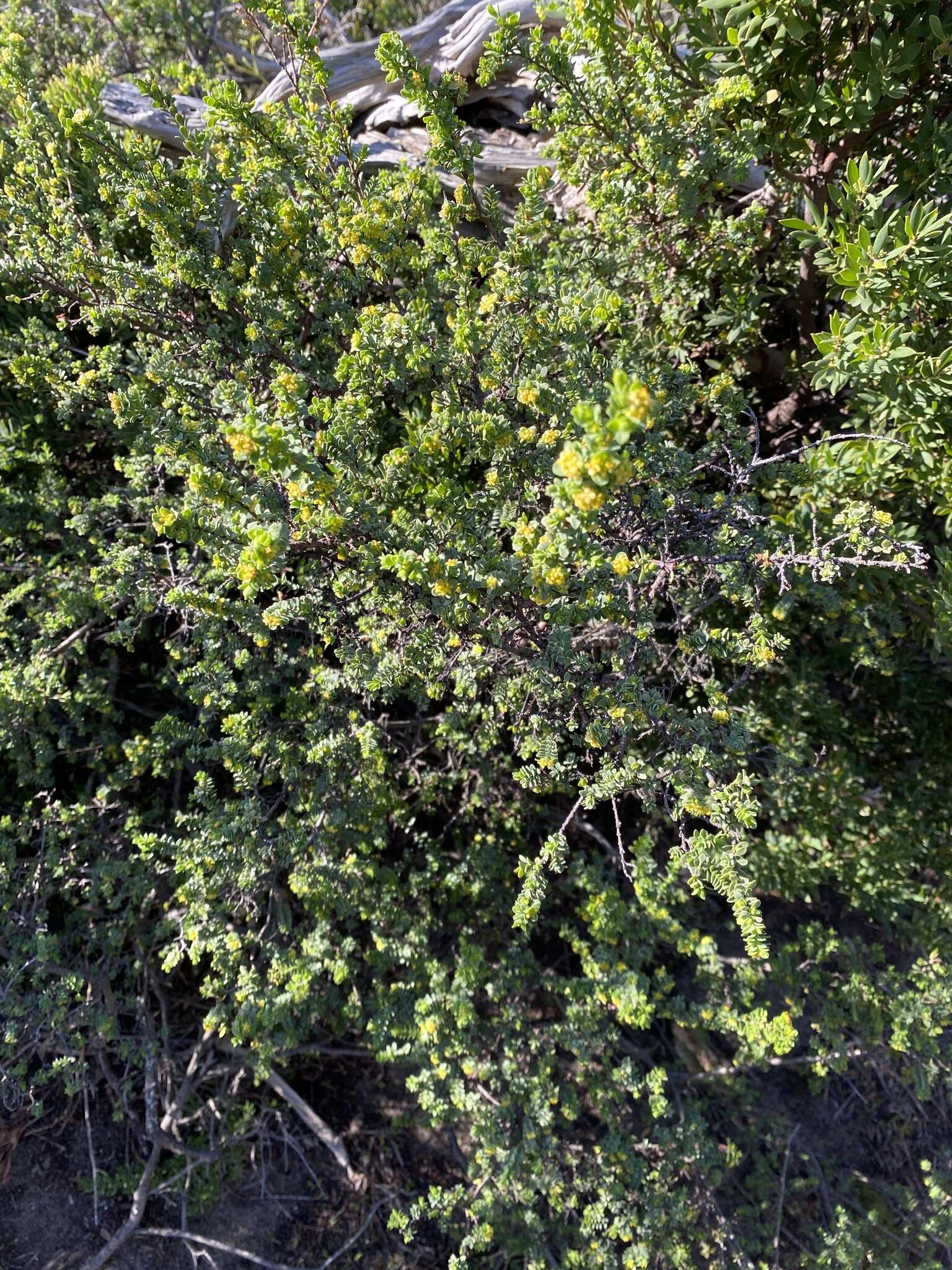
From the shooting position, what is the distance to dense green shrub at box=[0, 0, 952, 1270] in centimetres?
196

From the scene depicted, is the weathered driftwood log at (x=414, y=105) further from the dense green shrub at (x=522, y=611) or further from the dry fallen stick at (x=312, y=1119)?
the dry fallen stick at (x=312, y=1119)

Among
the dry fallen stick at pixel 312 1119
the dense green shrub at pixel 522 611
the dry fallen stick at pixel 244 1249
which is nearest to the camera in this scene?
the dense green shrub at pixel 522 611

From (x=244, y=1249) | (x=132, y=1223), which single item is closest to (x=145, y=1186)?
(x=132, y=1223)

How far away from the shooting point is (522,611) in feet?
6.55

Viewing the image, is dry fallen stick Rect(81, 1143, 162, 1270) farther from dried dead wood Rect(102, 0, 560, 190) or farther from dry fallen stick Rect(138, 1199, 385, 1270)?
dried dead wood Rect(102, 0, 560, 190)

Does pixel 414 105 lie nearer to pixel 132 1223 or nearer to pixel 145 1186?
pixel 145 1186

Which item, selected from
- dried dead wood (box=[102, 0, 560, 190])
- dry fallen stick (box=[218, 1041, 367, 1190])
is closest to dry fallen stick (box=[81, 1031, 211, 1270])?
dry fallen stick (box=[218, 1041, 367, 1190])

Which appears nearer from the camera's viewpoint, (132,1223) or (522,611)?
(522,611)

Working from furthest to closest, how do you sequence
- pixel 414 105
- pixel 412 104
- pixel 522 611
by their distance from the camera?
1. pixel 414 105
2. pixel 412 104
3. pixel 522 611

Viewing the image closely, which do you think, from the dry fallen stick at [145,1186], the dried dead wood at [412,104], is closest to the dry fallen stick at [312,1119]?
the dry fallen stick at [145,1186]

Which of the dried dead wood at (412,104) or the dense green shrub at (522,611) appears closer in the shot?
the dense green shrub at (522,611)

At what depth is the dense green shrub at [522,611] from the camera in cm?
196

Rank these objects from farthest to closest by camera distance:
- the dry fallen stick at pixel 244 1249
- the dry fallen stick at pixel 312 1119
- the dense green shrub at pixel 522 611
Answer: the dry fallen stick at pixel 312 1119
the dry fallen stick at pixel 244 1249
the dense green shrub at pixel 522 611

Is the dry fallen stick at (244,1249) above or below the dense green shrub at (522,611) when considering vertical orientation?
below
